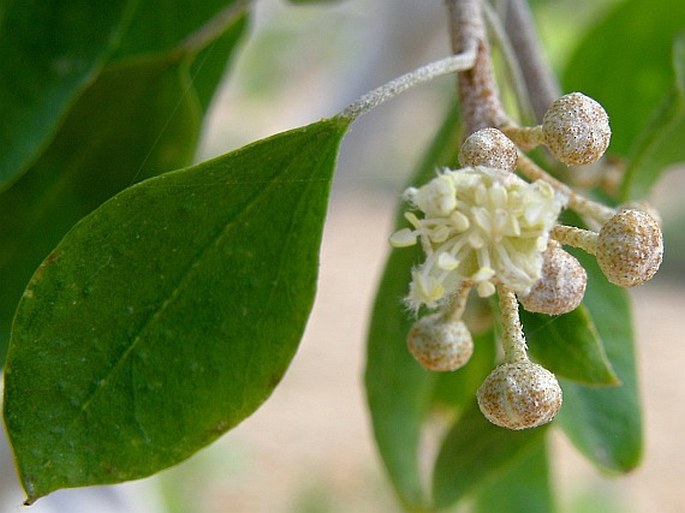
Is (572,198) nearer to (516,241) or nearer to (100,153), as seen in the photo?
(516,241)

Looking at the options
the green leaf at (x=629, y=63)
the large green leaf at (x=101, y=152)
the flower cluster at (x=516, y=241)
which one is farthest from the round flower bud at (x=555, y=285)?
the green leaf at (x=629, y=63)

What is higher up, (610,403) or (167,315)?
(167,315)

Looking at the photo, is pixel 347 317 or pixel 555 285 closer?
pixel 555 285

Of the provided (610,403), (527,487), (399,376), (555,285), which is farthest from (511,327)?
(527,487)

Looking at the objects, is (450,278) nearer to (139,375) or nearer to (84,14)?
(139,375)

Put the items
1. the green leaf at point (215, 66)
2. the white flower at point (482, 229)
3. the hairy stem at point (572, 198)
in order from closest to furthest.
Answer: the white flower at point (482, 229)
the hairy stem at point (572, 198)
the green leaf at point (215, 66)

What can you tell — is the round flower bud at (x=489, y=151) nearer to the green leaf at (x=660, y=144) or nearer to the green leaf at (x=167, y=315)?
the green leaf at (x=167, y=315)

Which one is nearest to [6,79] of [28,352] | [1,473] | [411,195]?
[28,352]
